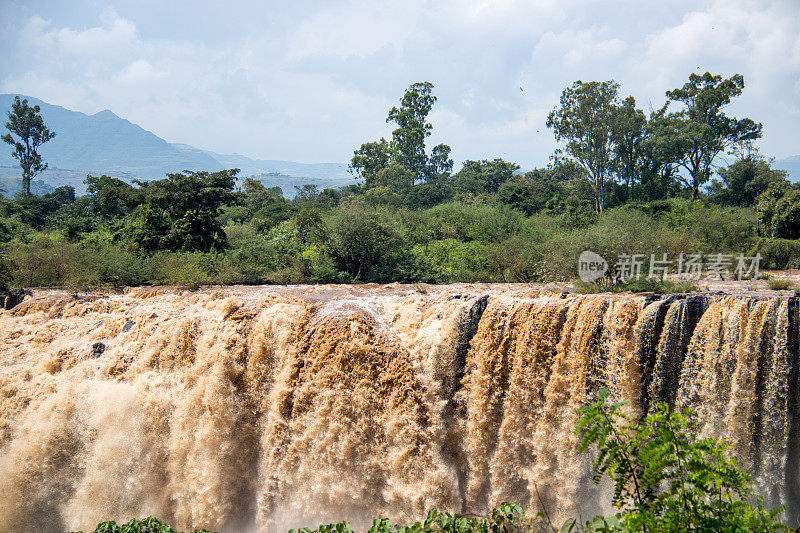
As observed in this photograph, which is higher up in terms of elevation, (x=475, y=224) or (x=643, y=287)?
(x=475, y=224)

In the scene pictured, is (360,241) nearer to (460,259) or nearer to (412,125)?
(460,259)

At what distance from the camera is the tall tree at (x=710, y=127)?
83.0 feet

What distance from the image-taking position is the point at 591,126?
25.6m

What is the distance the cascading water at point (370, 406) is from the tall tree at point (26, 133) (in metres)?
38.9

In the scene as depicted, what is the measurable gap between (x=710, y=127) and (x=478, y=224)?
14921 millimetres

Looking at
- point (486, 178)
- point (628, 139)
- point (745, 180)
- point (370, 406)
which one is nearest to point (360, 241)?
point (370, 406)

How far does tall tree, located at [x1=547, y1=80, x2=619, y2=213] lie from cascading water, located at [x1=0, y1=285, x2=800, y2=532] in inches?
747

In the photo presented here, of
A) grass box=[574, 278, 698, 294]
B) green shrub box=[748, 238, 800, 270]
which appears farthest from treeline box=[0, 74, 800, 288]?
grass box=[574, 278, 698, 294]

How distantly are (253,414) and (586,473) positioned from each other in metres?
5.76

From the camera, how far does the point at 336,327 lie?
350 inches

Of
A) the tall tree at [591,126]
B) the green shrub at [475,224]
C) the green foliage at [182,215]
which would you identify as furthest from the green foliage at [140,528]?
the tall tree at [591,126]

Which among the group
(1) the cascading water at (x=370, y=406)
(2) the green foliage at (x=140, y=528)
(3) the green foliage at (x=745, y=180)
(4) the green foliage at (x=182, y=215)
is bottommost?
(2) the green foliage at (x=140, y=528)

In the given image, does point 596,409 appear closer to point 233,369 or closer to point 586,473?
point 586,473

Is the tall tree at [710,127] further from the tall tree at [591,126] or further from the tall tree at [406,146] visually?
the tall tree at [406,146]
